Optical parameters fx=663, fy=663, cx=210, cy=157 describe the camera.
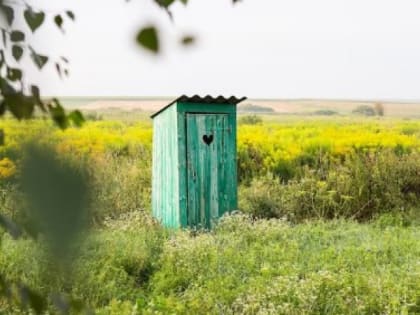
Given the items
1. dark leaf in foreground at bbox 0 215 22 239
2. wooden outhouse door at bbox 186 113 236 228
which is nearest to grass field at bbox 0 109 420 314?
dark leaf in foreground at bbox 0 215 22 239

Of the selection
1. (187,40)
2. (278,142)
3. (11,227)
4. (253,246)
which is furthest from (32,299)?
(278,142)

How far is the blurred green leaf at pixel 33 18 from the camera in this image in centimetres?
49

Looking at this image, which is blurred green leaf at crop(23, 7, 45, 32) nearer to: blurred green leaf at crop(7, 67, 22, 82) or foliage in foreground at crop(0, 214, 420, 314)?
blurred green leaf at crop(7, 67, 22, 82)

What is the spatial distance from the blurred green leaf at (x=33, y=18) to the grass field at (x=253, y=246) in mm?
77

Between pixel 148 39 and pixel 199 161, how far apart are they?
21.4ft

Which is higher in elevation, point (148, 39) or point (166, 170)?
point (148, 39)

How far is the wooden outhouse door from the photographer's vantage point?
22.6 ft

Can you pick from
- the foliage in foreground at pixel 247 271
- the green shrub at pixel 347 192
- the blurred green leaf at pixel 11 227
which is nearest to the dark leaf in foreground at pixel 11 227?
the blurred green leaf at pixel 11 227

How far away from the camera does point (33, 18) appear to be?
507 millimetres

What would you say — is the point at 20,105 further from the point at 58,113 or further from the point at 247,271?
the point at 247,271

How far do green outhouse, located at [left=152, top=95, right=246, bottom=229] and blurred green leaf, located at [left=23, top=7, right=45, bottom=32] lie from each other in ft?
20.4

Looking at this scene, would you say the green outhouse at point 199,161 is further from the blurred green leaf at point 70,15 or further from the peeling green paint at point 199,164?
the blurred green leaf at point 70,15

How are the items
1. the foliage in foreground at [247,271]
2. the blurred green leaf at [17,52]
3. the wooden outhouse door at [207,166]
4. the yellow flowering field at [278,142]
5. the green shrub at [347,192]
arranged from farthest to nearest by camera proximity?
the yellow flowering field at [278,142] → the green shrub at [347,192] → the wooden outhouse door at [207,166] → the foliage in foreground at [247,271] → the blurred green leaf at [17,52]

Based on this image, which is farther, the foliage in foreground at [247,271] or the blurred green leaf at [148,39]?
the foliage in foreground at [247,271]
